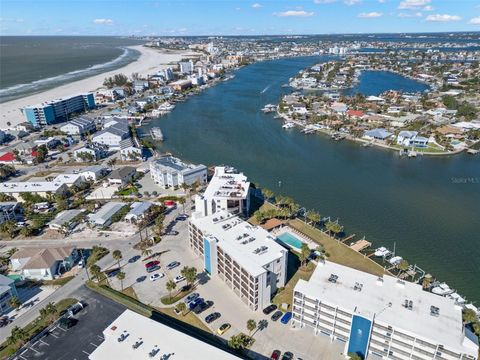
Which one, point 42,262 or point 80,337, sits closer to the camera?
point 80,337

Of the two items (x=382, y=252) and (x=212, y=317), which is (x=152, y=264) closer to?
(x=212, y=317)

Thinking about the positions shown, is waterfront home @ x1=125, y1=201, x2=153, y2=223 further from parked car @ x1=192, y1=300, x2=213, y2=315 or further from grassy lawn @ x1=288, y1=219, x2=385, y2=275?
grassy lawn @ x1=288, y1=219, x2=385, y2=275

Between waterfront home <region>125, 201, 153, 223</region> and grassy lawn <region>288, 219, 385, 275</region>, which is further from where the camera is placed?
waterfront home <region>125, 201, 153, 223</region>

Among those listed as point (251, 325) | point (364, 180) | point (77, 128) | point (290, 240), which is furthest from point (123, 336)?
point (77, 128)

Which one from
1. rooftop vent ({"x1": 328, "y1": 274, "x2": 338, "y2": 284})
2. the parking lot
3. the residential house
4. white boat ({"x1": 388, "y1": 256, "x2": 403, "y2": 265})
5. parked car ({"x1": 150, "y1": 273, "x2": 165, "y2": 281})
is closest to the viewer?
the parking lot

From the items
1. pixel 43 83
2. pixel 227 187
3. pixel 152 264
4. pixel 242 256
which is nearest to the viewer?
pixel 242 256

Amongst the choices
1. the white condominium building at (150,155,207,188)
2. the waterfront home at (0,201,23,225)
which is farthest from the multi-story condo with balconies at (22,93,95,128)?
the white condominium building at (150,155,207,188)
